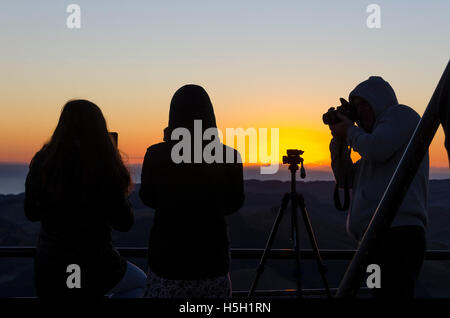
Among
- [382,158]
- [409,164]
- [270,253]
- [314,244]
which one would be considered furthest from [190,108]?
[314,244]

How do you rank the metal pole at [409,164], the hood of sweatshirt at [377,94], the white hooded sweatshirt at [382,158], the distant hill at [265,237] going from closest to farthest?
the metal pole at [409,164], the white hooded sweatshirt at [382,158], the hood of sweatshirt at [377,94], the distant hill at [265,237]

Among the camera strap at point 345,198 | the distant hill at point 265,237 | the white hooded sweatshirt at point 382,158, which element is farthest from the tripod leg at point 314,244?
the distant hill at point 265,237

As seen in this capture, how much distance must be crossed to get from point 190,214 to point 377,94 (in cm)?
131

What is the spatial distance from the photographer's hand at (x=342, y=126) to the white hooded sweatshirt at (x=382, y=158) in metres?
0.08

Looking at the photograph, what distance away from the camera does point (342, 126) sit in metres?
2.57

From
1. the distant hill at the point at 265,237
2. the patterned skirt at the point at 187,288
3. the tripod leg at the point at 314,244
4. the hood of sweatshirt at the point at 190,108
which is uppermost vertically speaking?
the hood of sweatshirt at the point at 190,108

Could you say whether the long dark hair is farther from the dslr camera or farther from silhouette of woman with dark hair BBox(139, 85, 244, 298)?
the dslr camera

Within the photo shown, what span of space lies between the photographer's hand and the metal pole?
1.79m

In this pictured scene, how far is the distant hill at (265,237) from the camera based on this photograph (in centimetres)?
9481

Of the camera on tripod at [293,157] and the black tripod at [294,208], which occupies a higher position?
the camera on tripod at [293,157]

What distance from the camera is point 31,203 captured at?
2049 millimetres

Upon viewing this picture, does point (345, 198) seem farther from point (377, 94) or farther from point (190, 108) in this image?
point (190, 108)

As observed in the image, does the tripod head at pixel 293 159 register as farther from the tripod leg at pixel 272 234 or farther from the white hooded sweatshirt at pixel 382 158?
the white hooded sweatshirt at pixel 382 158
